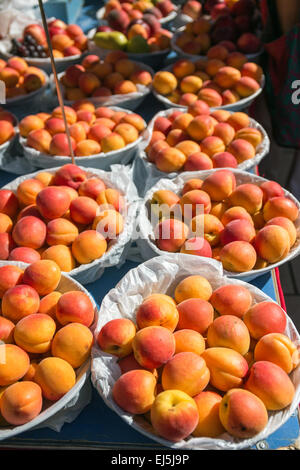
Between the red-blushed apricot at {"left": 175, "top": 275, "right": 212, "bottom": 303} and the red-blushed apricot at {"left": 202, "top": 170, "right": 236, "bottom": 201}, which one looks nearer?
the red-blushed apricot at {"left": 175, "top": 275, "right": 212, "bottom": 303}

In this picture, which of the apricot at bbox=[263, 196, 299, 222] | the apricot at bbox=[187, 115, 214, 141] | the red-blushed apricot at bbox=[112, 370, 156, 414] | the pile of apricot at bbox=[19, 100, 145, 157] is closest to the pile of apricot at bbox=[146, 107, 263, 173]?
the apricot at bbox=[187, 115, 214, 141]

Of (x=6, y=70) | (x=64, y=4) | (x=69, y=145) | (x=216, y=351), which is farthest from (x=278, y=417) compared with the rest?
(x=64, y=4)

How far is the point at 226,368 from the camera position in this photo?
826 mm

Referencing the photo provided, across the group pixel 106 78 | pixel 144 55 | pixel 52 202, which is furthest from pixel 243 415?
pixel 144 55

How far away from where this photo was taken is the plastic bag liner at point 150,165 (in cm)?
149

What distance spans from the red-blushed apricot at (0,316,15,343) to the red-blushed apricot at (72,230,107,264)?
0.29 m

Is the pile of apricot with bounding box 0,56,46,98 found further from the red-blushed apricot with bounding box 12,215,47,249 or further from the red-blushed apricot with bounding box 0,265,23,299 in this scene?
the red-blushed apricot with bounding box 0,265,23,299

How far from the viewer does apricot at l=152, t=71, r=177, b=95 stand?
6.16 feet

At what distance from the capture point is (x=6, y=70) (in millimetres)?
1960

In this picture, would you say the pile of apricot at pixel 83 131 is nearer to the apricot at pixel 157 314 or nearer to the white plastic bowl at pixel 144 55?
the white plastic bowl at pixel 144 55

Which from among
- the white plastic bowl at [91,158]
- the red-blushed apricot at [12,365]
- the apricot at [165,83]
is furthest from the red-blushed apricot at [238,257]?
the apricot at [165,83]

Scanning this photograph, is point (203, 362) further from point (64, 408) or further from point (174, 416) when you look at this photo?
point (64, 408)

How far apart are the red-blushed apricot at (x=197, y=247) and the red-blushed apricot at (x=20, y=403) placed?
0.52 m

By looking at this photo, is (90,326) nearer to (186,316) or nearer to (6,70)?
(186,316)
